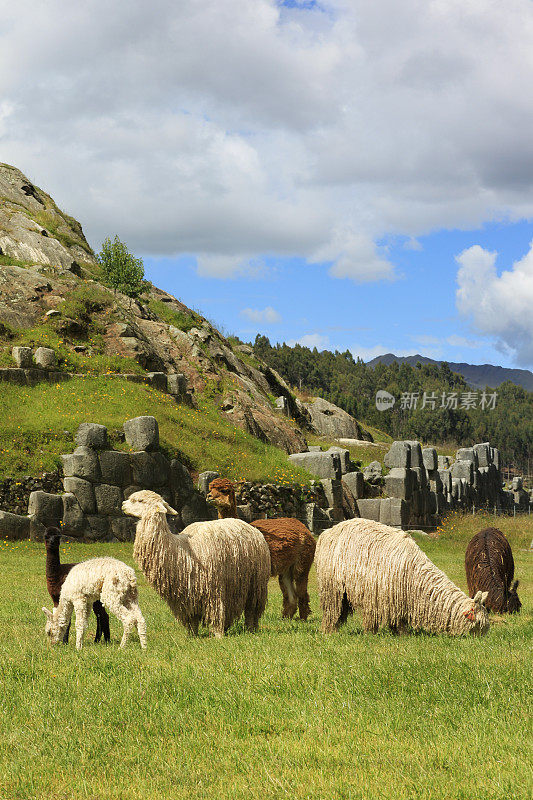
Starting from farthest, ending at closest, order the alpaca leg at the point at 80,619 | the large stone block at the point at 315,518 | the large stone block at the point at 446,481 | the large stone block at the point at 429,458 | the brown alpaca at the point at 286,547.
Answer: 1. the large stone block at the point at 446,481
2. the large stone block at the point at 429,458
3. the large stone block at the point at 315,518
4. the brown alpaca at the point at 286,547
5. the alpaca leg at the point at 80,619

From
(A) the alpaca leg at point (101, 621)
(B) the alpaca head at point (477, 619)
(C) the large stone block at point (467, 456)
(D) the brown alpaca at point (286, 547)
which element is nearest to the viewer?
(B) the alpaca head at point (477, 619)

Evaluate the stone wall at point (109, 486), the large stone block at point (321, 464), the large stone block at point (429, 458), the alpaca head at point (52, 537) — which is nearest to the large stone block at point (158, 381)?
the large stone block at point (321, 464)

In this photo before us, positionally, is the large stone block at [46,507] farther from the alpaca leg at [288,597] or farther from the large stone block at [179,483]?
the alpaca leg at [288,597]

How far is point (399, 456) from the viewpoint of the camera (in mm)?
34969

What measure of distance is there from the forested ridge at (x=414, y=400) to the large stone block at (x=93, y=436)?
9456 centimetres

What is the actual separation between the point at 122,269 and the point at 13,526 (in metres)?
30.7

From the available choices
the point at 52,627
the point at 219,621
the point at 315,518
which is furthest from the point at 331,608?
the point at 315,518

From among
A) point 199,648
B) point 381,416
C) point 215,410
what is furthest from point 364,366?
point 199,648

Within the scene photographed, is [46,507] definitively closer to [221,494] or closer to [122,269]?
[221,494]

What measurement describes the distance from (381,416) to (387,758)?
129313 millimetres

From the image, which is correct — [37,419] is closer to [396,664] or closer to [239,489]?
[239,489]

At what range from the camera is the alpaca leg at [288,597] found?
12.7 meters

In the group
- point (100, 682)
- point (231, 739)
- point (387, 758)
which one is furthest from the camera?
point (100, 682)

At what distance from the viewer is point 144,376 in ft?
103
